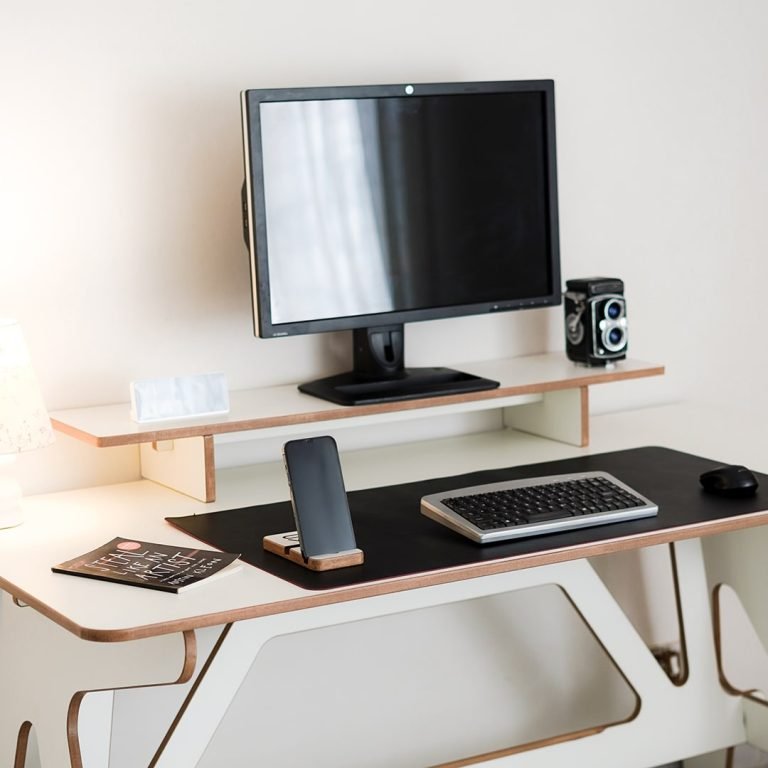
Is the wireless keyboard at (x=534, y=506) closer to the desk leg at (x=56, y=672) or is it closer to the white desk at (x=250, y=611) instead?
the white desk at (x=250, y=611)

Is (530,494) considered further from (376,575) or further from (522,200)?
(522,200)

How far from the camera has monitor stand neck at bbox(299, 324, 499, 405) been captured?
2.14m

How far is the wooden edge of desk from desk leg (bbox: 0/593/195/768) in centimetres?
6

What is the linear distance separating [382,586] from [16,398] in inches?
24.4

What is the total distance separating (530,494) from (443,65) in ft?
2.95

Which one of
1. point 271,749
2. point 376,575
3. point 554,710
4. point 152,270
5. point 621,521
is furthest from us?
point 554,710

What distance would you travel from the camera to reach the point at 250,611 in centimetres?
150

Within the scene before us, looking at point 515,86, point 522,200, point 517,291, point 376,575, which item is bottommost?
point 376,575

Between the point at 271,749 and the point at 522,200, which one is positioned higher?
the point at 522,200

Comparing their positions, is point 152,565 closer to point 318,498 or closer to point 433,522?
point 318,498

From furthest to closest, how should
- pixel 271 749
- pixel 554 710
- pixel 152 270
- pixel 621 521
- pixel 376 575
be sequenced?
1. pixel 554 710
2. pixel 271 749
3. pixel 152 270
4. pixel 621 521
5. pixel 376 575

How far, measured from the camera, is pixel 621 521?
1.78 m

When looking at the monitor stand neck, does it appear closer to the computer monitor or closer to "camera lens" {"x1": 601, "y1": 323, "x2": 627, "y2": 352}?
the computer monitor

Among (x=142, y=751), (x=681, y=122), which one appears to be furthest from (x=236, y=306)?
(x=681, y=122)
